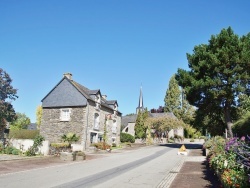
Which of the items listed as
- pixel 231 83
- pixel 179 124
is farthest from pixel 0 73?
pixel 231 83

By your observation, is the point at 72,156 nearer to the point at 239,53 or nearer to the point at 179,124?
the point at 239,53

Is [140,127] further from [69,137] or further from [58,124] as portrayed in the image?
[69,137]

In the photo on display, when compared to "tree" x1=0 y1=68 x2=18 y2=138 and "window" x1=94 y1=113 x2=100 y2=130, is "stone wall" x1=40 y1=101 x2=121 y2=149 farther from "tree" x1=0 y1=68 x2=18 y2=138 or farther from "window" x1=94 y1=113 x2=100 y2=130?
"tree" x1=0 y1=68 x2=18 y2=138

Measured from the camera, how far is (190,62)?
34.9m

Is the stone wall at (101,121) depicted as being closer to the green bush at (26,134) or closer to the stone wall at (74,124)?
the stone wall at (74,124)

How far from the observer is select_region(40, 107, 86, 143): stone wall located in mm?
34344

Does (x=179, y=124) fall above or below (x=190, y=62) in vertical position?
below

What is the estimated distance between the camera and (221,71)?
30.7 metres

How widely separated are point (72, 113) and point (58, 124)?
2.70m

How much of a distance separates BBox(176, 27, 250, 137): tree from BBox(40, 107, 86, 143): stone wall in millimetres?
14902

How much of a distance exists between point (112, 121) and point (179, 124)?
21638 millimetres

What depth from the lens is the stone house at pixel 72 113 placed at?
113ft

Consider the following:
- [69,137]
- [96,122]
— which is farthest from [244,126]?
[96,122]

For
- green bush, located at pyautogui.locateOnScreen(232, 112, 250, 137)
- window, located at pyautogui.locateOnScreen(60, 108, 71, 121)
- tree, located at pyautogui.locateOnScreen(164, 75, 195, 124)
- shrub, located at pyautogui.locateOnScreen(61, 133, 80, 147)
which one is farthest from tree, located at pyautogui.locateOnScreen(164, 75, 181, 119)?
green bush, located at pyautogui.locateOnScreen(232, 112, 250, 137)
